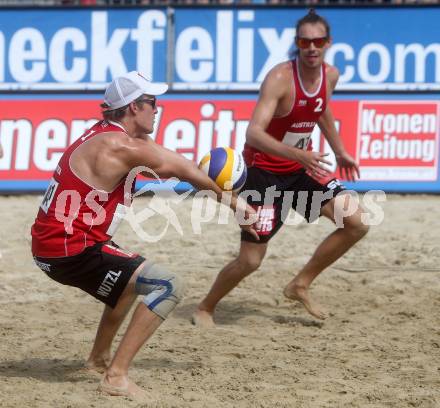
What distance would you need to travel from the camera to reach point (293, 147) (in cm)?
654

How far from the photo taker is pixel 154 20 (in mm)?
13016

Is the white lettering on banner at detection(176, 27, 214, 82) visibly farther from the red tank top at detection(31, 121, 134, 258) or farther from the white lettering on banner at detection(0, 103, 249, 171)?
the red tank top at detection(31, 121, 134, 258)

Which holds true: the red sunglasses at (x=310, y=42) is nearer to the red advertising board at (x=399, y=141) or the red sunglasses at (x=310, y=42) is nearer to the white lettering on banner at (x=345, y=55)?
the red advertising board at (x=399, y=141)

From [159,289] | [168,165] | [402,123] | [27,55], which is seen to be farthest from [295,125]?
[27,55]

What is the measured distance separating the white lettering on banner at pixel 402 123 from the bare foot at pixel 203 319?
16.1ft

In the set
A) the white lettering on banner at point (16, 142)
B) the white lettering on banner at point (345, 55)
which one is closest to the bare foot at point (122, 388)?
the white lettering on banner at point (16, 142)

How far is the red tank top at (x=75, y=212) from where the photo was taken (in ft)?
17.3

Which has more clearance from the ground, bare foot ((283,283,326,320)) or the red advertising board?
the red advertising board

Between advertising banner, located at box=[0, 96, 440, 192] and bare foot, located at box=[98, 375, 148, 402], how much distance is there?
6364 millimetres

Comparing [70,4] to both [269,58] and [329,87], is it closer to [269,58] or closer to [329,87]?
[269,58]

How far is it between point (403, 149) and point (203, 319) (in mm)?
4963

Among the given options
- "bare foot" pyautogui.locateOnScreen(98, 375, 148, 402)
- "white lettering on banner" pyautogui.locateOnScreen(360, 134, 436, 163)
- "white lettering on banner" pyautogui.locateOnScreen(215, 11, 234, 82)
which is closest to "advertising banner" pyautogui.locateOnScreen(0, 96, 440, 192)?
"white lettering on banner" pyautogui.locateOnScreen(360, 134, 436, 163)

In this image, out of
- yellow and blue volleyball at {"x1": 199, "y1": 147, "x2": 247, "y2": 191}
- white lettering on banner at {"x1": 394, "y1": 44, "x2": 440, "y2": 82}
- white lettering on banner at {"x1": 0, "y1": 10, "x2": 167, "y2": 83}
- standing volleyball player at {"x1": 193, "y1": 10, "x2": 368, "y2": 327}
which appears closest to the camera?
yellow and blue volleyball at {"x1": 199, "y1": 147, "x2": 247, "y2": 191}

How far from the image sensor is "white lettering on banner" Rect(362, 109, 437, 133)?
37.0ft
